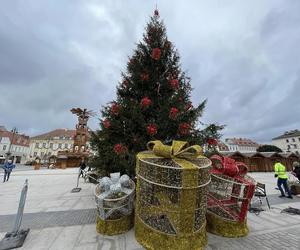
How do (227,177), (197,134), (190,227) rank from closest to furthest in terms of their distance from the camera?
(190,227)
(227,177)
(197,134)

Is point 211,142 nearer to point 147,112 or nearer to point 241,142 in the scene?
point 147,112

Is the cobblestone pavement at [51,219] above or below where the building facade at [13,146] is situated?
below

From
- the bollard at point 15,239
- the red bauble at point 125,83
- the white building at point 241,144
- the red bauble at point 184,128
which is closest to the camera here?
the bollard at point 15,239

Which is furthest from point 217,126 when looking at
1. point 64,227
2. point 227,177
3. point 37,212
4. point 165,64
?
point 37,212

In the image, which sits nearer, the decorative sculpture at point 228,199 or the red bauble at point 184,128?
the decorative sculpture at point 228,199

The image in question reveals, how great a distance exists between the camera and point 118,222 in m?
3.75

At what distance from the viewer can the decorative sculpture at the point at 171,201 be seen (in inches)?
116

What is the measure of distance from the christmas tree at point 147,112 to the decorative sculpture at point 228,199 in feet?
4.89

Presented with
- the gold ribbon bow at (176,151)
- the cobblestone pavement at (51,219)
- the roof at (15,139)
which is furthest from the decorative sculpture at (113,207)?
the roof at (15,139)

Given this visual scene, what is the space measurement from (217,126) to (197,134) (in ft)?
2.20

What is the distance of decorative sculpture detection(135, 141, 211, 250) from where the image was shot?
296 centimetres

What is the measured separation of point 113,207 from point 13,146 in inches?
2368

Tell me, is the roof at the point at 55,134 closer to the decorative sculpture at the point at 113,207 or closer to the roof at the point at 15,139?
the roof at the point at 15,139

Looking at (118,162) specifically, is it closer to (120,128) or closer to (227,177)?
(120,128)
